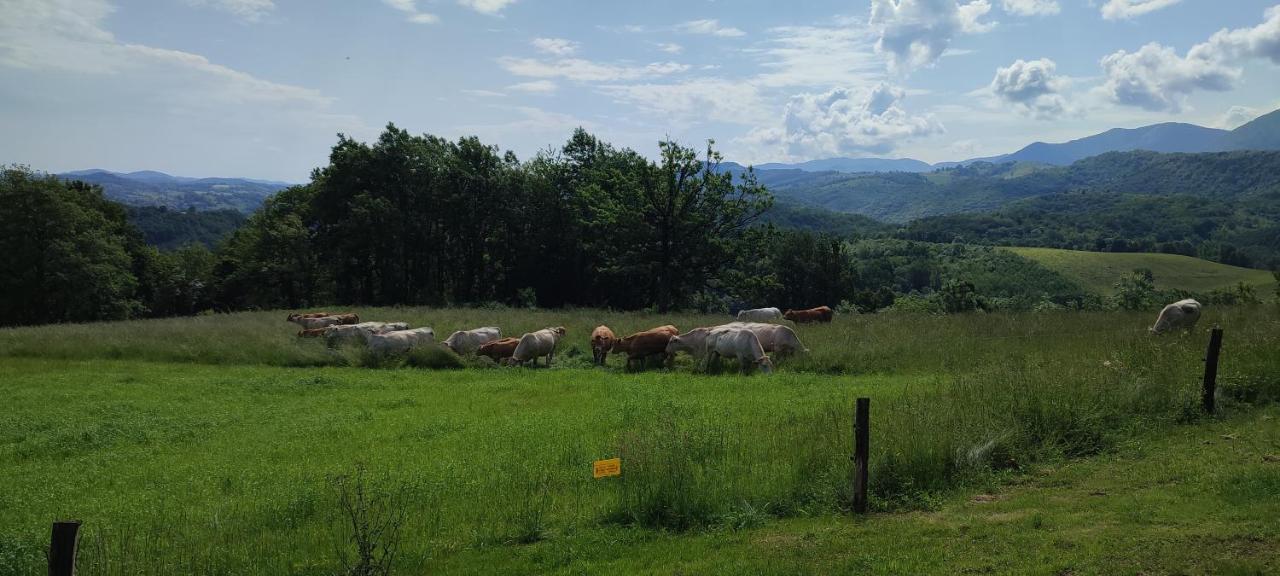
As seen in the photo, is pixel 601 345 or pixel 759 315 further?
pixel 759 315

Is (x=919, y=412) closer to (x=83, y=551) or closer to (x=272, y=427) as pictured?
(x=83, y=551)

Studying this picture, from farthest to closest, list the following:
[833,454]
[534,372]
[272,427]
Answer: [534,372]
[272,427]
[833,454]

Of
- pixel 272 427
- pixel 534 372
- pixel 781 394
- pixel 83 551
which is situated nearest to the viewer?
pixel 83 551

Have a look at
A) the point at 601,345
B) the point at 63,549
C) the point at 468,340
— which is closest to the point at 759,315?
the point at 601,345

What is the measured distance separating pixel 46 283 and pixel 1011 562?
210ft

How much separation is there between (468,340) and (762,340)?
10794 mm

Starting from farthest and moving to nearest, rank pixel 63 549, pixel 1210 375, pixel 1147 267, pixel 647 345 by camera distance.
→ pixel 1147 267, pixel 647 345, pixel 1210 375, pixel 63 549

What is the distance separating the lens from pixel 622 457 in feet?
32.5

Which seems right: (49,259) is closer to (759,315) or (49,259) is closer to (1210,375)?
(759,315)

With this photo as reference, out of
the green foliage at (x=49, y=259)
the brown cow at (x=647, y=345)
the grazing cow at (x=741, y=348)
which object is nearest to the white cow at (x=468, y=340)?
the brown cow at (x=647, y=345)

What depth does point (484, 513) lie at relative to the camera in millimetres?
8672

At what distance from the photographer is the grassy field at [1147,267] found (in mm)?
127844

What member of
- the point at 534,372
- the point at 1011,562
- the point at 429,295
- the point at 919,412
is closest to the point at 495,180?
the point at 429,295

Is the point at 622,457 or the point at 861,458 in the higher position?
the point at 861,458
